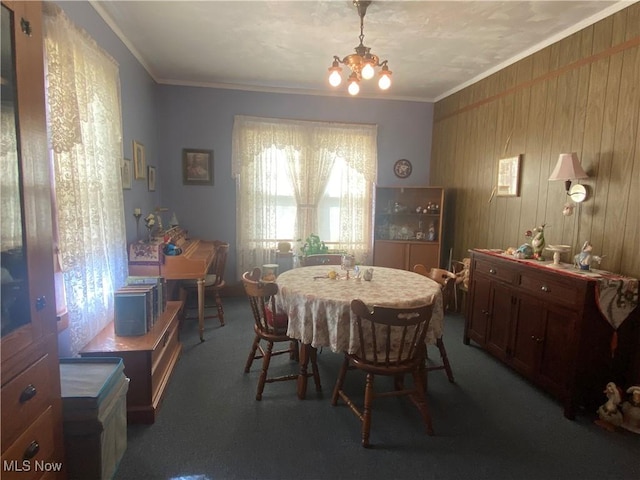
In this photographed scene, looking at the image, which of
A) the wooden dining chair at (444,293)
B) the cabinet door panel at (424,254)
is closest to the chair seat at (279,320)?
the wooden dining chair at (444,293)

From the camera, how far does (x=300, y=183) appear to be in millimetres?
4895

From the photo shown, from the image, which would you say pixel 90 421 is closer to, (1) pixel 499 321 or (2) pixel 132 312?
(2) pixel 132 312

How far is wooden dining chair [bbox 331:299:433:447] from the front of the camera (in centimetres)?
195

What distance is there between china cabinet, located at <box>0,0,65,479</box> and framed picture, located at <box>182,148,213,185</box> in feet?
11.4

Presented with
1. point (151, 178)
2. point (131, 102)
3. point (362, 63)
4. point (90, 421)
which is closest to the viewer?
point (90, 421)

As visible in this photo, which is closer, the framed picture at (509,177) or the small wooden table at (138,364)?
the small wooden table at (138,364)

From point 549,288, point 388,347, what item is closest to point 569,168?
point 549,288

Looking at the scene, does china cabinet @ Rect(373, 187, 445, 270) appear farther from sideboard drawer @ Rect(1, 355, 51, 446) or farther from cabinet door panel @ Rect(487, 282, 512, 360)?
sideboard drawer @ Rect(1, 355, 51, 446)

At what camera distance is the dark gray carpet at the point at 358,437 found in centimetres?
185

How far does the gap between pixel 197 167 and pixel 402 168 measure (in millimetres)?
2804

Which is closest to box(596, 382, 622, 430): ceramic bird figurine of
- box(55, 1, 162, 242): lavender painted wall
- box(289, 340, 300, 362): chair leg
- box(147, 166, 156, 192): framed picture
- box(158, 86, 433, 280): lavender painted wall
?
box(289, 340, 300, 362): chair leg

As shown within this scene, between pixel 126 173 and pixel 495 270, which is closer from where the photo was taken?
pixel 495 270

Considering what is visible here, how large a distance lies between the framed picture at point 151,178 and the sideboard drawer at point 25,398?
3.09 meters

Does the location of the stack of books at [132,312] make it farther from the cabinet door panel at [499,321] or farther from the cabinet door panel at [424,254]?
the cabinet door panel at [424,254]
